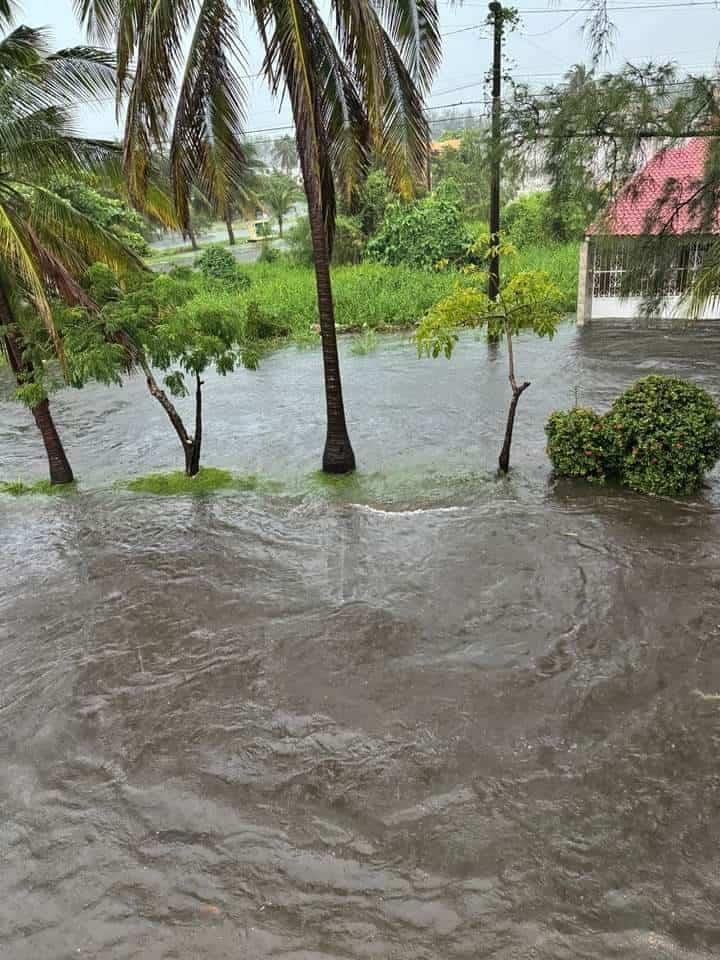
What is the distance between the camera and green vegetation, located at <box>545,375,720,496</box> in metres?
9.18

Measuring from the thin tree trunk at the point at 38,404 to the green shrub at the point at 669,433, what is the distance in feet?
27.7

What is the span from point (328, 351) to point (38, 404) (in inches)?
174

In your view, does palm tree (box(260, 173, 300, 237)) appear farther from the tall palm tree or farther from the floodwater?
the floodwater

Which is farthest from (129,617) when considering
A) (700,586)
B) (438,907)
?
(700,586)

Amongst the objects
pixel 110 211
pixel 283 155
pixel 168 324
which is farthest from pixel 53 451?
pixel 283 155

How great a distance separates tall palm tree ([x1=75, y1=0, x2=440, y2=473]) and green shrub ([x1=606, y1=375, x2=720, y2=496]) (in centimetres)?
417

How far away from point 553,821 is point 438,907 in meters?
1.02

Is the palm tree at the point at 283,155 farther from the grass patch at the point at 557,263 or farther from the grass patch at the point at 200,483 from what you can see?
the grass patch at the point at 200,483

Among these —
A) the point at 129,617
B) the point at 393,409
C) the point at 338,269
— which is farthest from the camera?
the point at 338,269

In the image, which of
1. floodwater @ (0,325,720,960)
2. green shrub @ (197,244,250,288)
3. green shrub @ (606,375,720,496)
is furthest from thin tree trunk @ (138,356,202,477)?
green shrub @ (197,244,250,288)

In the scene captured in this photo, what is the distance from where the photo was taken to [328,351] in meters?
10.4

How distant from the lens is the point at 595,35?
23.9 feet

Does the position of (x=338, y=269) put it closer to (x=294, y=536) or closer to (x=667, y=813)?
(x=294, y=536)

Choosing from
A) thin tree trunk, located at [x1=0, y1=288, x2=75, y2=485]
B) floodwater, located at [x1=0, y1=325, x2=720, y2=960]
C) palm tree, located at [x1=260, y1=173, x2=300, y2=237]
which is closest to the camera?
floodwater, located at [x1=0, y1=325, x2=720, y2=960]
